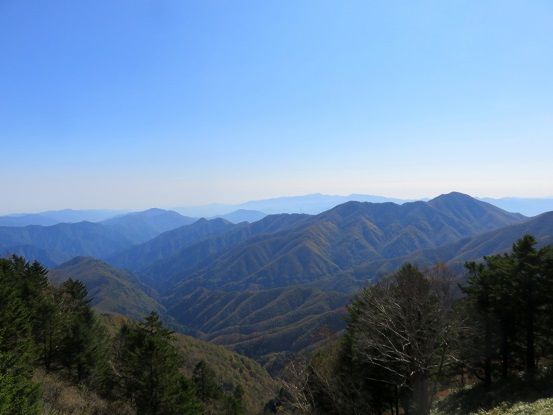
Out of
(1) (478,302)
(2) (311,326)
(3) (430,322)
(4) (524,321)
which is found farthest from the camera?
(2) (311,326)

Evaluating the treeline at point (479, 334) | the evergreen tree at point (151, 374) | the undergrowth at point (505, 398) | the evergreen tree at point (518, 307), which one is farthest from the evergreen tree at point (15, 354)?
the evergreen tree at point (518, 307)

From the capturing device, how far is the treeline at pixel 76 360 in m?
16.9

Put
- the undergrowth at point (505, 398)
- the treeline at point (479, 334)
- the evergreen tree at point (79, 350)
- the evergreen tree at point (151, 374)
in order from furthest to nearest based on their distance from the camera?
the evergreen tree at point (79, 350), the evergreen tree at point (151, 374), the treeline at point (479, 334), the undergrowth at point (505, 398)

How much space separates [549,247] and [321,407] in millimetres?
19666

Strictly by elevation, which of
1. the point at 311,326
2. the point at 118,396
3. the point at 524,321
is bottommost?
the point at 311,326

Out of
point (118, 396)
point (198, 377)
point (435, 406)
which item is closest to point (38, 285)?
point (118, 396)

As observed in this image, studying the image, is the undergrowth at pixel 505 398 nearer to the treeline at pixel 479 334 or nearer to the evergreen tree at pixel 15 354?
the treeline at pixel 479 334

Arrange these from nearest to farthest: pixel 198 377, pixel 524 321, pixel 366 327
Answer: pixel 366 327 → pixel 524 321 → pixel 198 377

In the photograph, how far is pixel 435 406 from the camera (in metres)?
23.4

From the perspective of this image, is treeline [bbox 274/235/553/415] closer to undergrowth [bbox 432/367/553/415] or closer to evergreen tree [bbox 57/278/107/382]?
undergrowth [bbox 432/367/553/415]

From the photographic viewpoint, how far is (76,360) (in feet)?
90.1

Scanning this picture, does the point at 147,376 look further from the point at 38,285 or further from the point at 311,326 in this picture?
the point at 311,326

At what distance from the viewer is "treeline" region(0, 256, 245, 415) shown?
16.9 meters

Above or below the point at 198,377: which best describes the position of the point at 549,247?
above
